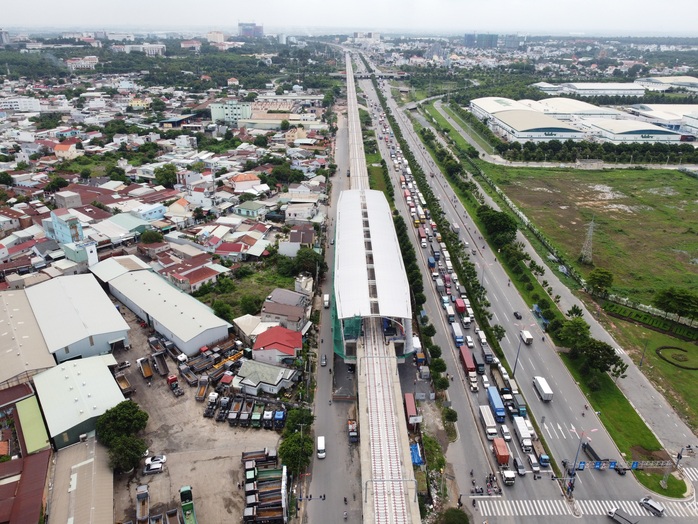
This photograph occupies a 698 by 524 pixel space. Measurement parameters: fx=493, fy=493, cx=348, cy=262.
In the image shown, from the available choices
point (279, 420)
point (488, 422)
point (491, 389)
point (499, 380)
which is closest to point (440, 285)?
point (499, 380)

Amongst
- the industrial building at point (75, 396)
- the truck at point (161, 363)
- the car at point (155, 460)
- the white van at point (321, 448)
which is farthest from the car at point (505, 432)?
the industrial building at point (75, 396)

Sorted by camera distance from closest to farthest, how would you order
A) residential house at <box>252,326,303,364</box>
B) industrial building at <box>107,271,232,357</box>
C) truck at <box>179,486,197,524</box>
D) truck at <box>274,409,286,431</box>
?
1. truck at <box>179,486,197,524</box>
2. truck at <box>274,409,286,431</box>
3. residential house at <box>252,326,303,364</box>
4. industrial building at <box>107,271,232,357</box>

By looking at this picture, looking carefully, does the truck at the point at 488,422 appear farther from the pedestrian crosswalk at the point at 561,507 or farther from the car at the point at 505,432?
the pedestrian crosswalk at the point at 561,507

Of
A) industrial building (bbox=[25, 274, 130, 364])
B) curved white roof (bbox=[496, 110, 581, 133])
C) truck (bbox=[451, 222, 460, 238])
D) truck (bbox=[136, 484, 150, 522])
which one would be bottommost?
truck (bbox=[136, 484, 150, 522])

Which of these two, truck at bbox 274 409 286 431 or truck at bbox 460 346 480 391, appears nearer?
truck at bbox 274 409 286 431

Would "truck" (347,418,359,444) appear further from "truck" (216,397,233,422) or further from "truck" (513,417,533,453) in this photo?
"truck" (513,417,533,453)

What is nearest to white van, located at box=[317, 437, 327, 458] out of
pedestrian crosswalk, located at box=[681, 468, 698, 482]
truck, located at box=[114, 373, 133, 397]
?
truck, located at box=[114, 373, 133, 397]
